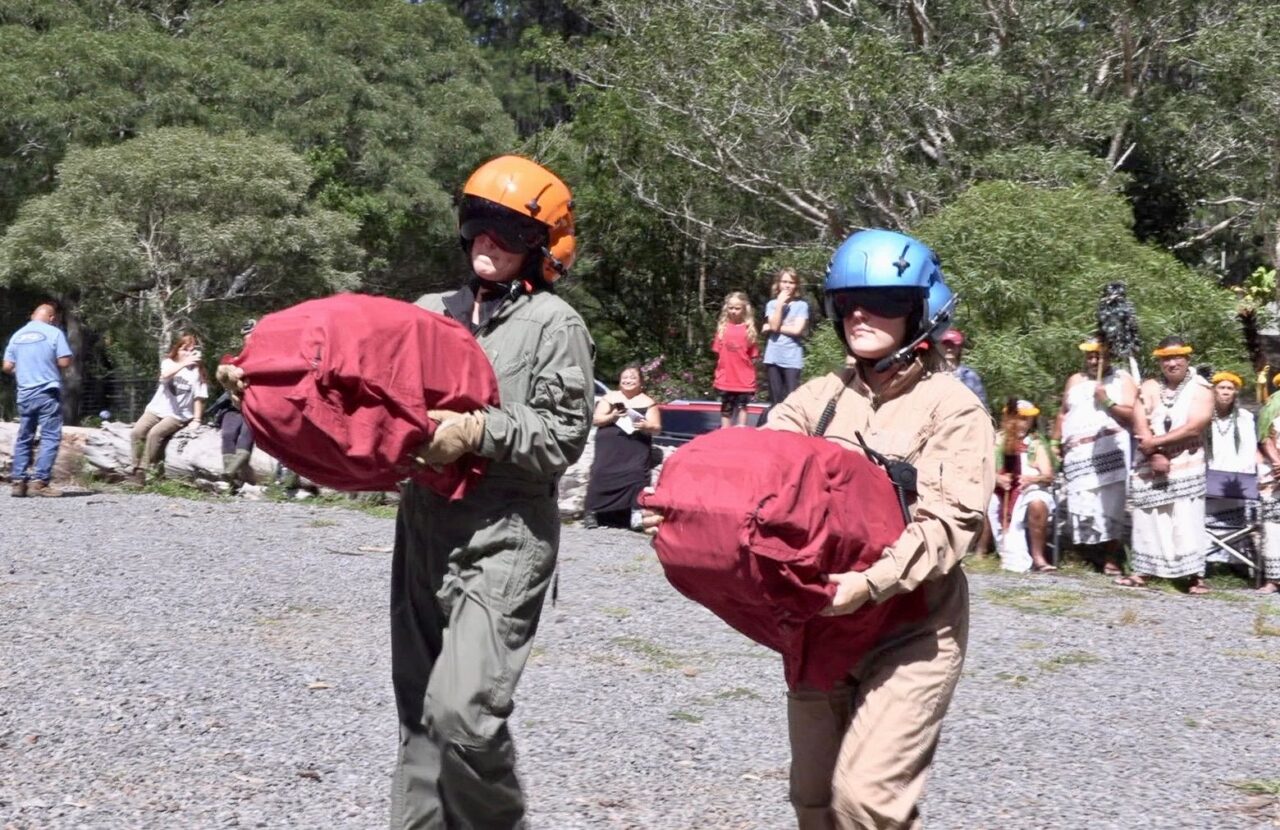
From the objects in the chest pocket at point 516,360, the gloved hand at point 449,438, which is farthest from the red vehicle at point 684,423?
the gloved hand at point 449,438

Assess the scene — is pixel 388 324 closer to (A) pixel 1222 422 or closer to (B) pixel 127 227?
(A) pixel 1222 422

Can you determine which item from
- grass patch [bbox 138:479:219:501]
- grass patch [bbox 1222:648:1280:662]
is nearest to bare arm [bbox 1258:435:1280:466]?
grass patch [bbox 1222:648:1280:662]

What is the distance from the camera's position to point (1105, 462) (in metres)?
11.1

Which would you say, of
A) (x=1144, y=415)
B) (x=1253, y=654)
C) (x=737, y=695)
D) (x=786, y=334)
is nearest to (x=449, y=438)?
(x=737, y=695)

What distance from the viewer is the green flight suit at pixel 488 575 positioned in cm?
387

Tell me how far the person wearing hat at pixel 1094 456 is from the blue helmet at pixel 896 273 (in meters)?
7.70

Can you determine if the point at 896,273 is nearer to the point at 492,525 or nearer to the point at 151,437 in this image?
the point at 492,525

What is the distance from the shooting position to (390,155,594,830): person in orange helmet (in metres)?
3.86

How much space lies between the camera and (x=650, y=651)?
8047 mm

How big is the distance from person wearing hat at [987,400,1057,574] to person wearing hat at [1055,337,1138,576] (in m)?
0.20

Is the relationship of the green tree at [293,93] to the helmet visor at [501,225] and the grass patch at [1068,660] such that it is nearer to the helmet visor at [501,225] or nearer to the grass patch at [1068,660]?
the grass patch at [1068,660]

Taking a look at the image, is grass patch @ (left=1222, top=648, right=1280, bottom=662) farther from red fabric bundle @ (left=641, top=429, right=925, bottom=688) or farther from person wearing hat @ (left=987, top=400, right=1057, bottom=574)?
red fabric bundle @ (left=641, top=429, right=925, bottom=688)

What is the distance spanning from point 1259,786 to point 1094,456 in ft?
18.2

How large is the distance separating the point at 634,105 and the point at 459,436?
74.9 ft
